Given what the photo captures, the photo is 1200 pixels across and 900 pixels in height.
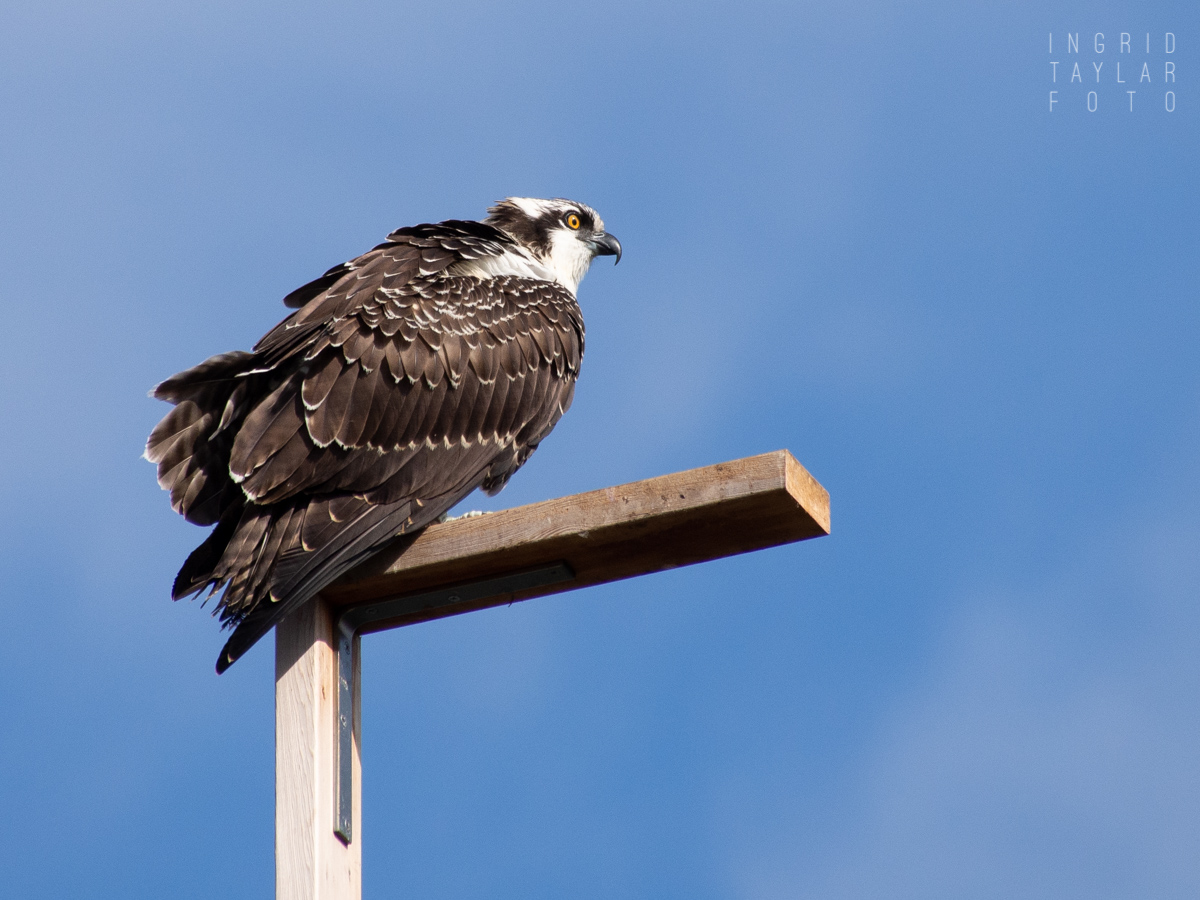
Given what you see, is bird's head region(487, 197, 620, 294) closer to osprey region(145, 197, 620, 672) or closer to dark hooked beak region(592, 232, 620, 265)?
dark hooked beak region(592, 232, 620, 265)

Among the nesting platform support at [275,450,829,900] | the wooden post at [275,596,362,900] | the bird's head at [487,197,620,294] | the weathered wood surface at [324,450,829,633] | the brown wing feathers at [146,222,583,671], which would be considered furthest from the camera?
the bird's head at [487,197,620,294]

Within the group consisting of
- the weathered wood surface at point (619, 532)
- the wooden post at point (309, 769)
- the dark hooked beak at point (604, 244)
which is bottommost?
the wooden post at point (309, 769)

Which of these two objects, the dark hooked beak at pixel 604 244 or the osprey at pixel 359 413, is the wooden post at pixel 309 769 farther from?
the dark hooked beak at pixel 604 244

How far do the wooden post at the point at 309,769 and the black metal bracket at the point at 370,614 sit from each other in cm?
4

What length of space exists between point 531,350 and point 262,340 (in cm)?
112

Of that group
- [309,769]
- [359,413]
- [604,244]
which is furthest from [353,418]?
[604,244]

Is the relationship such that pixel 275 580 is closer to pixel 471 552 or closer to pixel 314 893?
pixel 471 552

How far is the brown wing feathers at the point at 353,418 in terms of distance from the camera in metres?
4.47

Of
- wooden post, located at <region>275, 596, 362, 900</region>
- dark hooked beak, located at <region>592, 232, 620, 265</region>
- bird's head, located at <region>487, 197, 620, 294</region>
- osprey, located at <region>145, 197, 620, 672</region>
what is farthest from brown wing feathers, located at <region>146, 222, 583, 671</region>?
dark hooked beak, located at <region>592, 232, 620, 265</region>

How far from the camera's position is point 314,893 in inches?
145

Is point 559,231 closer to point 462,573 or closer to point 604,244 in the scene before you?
point 604,244

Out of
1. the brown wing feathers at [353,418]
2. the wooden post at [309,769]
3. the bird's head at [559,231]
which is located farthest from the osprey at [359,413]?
the bird's head at [559,231]

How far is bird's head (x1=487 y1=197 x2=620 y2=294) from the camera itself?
289 inches

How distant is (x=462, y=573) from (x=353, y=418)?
0.87 m
